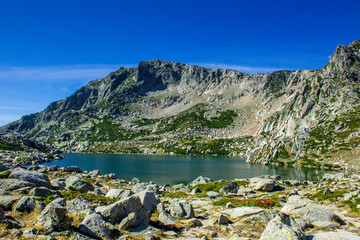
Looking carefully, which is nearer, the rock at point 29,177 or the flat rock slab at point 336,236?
the flat rock slab at point 336,236

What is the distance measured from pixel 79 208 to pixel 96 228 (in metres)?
3.04

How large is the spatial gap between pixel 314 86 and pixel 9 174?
202335 millimetres

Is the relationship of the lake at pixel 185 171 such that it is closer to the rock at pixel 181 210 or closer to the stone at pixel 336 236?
the rock at pixel 181 210

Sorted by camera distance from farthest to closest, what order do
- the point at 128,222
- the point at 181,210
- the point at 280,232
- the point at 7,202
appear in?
the point at 181,210
the point at 7,202
the point at 128,222
the point at 280,232

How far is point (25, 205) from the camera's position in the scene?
Result: 13.8 m

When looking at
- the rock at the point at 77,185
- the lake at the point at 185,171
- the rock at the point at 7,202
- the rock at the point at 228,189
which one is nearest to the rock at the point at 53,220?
the rock at the point at 7,202

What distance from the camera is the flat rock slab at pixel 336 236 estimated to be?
44.2 ft

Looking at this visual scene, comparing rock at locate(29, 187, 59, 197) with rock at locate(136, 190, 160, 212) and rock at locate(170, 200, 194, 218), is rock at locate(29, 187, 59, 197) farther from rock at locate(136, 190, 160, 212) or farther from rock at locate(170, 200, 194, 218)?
rock at locate(170, 200, 194, 218)

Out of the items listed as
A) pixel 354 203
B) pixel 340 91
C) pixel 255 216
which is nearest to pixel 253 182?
pixel 354 203

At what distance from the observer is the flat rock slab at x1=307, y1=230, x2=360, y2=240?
44.2ft

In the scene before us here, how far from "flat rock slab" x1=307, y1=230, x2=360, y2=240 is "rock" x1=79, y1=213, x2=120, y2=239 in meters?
12.2

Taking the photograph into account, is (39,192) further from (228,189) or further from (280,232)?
(228,189)

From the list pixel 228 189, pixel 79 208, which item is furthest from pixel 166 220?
pixel 228 189

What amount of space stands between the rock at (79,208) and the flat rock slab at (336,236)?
14.3m
